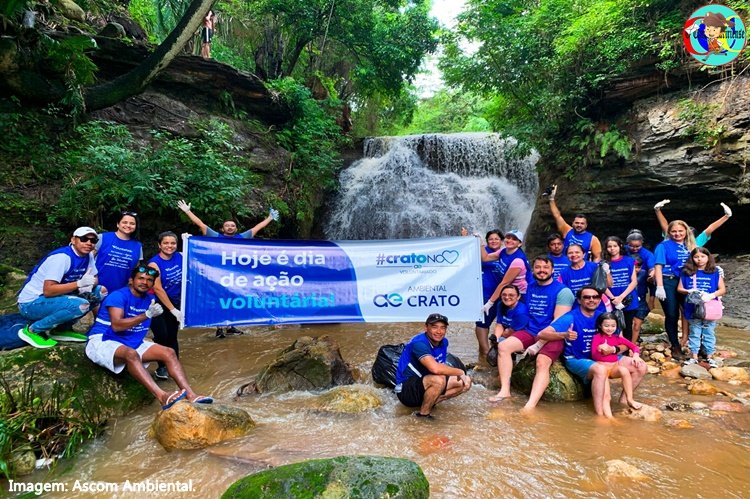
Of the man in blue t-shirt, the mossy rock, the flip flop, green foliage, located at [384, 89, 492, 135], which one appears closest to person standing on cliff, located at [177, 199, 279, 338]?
the mossy rock

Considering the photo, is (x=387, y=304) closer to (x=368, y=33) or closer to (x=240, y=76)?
(x=240, y=76)

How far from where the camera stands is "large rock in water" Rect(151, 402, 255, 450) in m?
3.17

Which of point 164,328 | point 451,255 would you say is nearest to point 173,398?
point 164,328

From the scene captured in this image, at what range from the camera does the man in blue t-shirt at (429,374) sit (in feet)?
12.2

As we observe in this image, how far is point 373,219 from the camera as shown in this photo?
12.8m

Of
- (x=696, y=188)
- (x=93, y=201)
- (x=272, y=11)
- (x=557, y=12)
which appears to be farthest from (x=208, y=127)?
(x=696, y=188)

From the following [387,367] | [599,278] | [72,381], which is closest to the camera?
[72,381]

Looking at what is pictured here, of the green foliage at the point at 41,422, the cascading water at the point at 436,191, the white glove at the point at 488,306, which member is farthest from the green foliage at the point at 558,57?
the green foliage at the point at 41,422

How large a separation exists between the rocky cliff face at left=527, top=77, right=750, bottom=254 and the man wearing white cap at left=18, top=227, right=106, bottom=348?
10.0m

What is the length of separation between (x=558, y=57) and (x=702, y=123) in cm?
366

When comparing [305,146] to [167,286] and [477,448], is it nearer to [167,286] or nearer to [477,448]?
[167,286]

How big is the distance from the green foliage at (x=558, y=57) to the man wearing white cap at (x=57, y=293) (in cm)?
975

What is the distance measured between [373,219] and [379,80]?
253 inches

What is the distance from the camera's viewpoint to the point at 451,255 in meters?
4.95
